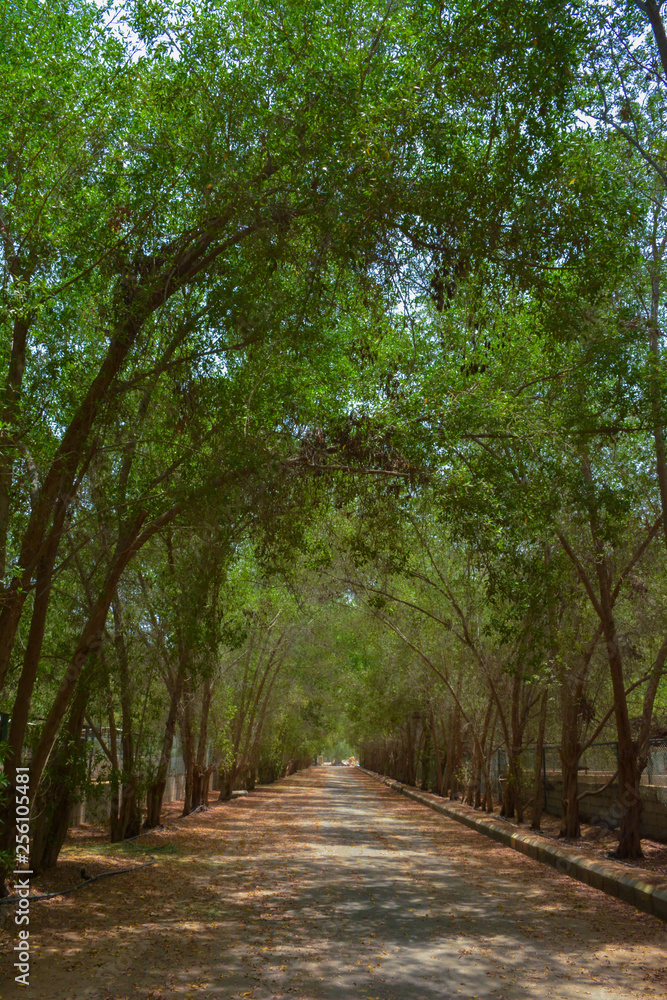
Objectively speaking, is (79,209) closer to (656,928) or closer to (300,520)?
(300,520)

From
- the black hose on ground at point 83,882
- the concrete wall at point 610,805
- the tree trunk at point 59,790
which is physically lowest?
the concrete wall at point 610,805

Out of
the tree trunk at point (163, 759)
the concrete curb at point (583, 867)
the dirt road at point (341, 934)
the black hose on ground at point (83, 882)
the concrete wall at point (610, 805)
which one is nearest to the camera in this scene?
the dirt road at point (341, 934)

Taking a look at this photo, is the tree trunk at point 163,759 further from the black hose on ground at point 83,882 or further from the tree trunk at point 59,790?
the tree trunk at point 59,790

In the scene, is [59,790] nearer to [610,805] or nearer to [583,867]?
[583,867]

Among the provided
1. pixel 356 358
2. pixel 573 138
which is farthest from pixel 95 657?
pixel 573 138

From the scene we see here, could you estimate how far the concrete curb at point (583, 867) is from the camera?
902 centimetres

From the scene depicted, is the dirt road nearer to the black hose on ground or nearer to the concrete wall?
the black hose on ground

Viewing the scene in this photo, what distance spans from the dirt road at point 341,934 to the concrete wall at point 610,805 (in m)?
4.82

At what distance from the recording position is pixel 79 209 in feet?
27.6

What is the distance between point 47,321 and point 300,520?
3.63 m

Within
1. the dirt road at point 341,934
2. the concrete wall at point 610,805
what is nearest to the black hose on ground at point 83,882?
the dirt road at point 341,934

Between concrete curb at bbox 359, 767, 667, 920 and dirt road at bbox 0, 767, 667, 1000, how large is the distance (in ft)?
0.66

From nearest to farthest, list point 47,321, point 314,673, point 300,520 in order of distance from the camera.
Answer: point 47,321
point 300,520
point 314,673

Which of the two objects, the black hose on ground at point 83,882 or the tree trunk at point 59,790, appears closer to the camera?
the black hose on ground at point 83,882
